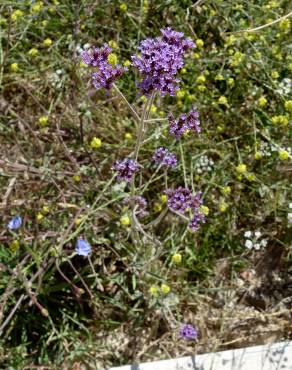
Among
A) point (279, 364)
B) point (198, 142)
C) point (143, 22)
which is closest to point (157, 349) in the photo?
point (279, 364)

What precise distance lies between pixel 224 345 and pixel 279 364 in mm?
221

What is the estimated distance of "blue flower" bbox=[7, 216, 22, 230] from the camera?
74.0 inches

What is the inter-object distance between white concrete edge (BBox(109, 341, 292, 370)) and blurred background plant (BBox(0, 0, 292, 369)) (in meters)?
0.07

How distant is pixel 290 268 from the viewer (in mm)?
2133

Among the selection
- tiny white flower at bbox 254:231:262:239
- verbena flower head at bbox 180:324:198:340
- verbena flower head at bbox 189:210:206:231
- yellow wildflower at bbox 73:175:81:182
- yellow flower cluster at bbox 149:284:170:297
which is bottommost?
verbena flower head at bbox 180:324:198:340

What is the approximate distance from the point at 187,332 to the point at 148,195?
57 centimetres

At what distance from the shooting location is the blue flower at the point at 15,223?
1880 millimetres

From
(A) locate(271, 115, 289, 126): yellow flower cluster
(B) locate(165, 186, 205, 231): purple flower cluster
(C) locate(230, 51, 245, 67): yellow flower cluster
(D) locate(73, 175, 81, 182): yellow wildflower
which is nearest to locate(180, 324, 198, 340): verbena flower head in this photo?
(B) locate(165, 186, 205, 231): purple flower cluster

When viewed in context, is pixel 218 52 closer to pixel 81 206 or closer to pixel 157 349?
pixel 81 206

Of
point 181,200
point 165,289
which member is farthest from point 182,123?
point 165,289

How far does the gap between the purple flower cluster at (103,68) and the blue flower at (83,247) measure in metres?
0.82

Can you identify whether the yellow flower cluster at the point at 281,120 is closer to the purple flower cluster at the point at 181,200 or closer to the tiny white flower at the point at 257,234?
the tiny white flower at the point at 257,234

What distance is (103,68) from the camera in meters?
1.18

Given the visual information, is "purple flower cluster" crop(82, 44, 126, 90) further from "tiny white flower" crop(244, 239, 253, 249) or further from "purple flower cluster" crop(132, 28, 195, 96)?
"tiny white flower" crop(244, 239, 253, 249)
